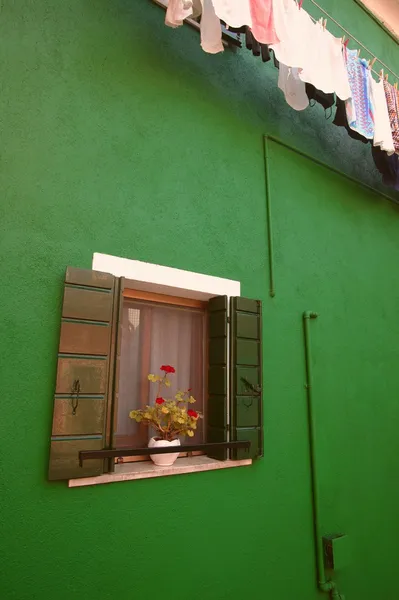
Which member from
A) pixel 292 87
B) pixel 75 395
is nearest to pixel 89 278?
pixel 75 395

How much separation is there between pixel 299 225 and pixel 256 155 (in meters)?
0.75

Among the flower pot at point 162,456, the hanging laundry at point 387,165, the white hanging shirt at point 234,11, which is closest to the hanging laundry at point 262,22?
the white hanging shirt at point 234,11

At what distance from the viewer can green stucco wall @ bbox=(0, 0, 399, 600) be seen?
237 cm

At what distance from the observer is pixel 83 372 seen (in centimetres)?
248

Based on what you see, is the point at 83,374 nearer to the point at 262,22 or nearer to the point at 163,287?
the point at 163,287

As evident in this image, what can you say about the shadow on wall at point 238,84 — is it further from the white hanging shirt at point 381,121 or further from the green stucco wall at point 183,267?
the white hanging shirt at point 381,121

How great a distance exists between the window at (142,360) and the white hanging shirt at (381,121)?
7.13 feet

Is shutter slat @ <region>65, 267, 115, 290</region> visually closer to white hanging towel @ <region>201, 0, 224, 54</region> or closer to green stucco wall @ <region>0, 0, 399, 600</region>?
green stucco wall @ <region>0, 0, 399, 600</region>

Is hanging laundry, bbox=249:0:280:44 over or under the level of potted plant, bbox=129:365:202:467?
over

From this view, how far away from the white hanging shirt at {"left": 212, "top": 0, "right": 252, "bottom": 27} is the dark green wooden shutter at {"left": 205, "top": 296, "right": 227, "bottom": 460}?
1.94 m

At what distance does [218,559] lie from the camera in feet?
9.39

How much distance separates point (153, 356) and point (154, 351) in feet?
0.12

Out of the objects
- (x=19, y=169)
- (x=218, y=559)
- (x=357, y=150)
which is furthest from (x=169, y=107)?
(x=218, y=559)

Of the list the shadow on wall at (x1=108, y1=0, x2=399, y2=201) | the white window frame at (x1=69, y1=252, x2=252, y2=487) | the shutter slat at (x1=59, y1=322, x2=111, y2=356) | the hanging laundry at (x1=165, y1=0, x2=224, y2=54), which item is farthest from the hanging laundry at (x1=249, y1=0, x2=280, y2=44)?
the shutter slat at (x1=59, y1=322, x2=111, y2=356)
